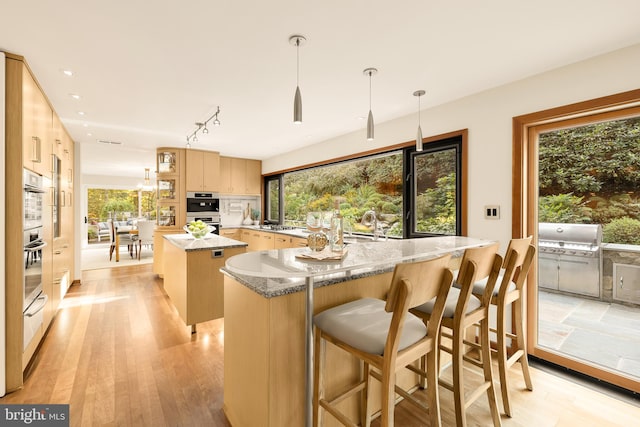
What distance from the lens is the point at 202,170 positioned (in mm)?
5559

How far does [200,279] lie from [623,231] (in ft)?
11.5

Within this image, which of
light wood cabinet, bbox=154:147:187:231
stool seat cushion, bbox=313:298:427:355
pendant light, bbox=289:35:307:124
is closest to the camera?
stool seat cushion, bbox=313:298:427:355

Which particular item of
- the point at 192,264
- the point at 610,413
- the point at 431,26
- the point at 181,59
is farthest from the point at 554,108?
the point at 192,264

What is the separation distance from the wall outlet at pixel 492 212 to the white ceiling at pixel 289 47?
1.07m

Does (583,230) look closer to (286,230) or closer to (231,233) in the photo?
(286,230)

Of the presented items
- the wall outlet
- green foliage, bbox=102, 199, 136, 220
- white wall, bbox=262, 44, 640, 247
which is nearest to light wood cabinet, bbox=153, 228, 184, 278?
white wall, bbox=262, 44, 640, 247

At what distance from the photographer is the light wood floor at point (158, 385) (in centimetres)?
178

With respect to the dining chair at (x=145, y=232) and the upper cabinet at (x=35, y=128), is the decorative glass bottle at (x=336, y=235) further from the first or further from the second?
the dining chair at (x=145, y=232)

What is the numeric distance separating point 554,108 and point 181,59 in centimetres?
284

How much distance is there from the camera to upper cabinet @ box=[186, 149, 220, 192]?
17.8 feet

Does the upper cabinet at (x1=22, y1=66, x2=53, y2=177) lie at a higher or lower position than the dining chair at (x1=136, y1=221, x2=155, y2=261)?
higher

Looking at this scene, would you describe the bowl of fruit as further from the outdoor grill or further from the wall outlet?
the outdoor grill

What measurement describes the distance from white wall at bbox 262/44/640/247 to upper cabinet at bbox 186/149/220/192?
367 cm

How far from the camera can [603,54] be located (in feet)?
6.81
